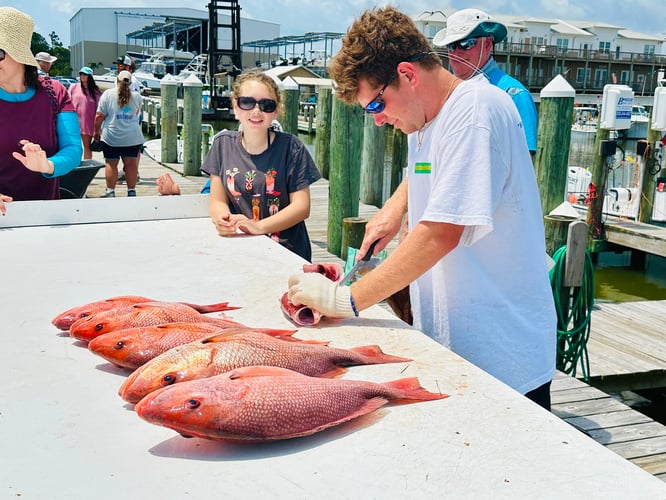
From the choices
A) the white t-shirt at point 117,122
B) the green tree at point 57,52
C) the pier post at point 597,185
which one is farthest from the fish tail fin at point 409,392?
the green tree at point 57,52

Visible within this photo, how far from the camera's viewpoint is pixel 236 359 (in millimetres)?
1728

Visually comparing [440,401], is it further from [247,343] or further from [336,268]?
[336,268]

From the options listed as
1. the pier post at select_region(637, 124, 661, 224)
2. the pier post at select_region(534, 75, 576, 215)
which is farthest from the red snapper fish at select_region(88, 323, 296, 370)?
the pier post at select_region(637, 124, 661, 224)

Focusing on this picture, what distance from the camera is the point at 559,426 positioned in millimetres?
1583

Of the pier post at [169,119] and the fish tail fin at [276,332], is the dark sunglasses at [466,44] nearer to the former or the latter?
the fish tail fin at [276,332]

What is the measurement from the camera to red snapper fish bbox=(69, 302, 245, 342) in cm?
201

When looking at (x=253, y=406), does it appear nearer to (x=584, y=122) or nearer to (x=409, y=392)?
(x=409, y=392)

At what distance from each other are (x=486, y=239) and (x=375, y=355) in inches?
18.6

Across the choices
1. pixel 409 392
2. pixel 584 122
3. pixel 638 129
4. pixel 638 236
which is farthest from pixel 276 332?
pixel 584 122

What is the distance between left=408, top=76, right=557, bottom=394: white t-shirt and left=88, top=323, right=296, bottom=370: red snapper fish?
66 cm

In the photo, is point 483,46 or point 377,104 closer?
point 377,104

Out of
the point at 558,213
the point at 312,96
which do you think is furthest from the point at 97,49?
the point at 558,213

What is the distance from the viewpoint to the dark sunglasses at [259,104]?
3.68m

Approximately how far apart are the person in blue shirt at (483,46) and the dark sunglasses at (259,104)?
1.35 meters
